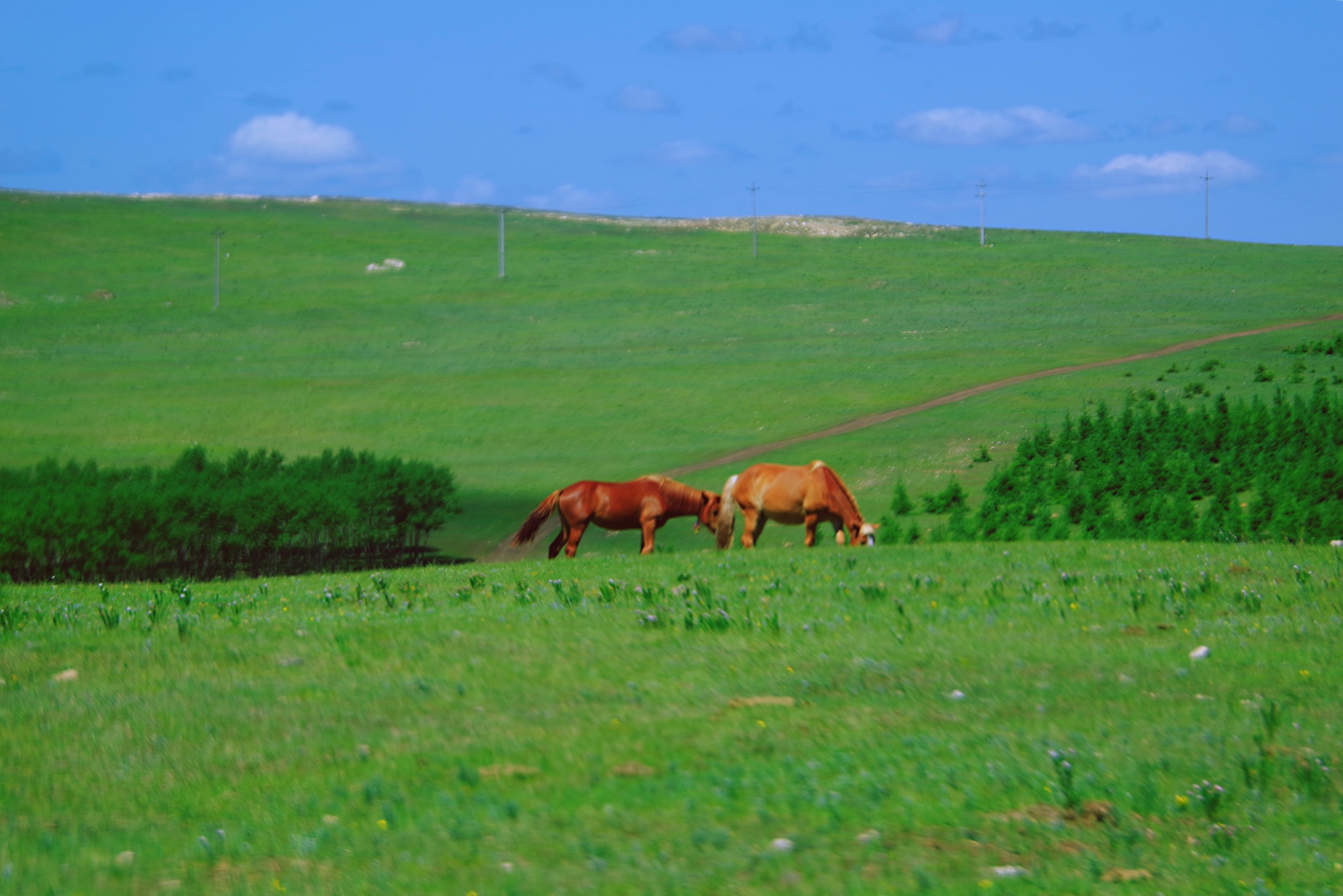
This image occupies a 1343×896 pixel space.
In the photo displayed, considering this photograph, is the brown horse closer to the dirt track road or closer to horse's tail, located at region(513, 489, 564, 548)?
horse's tail, located at region(513, 489, 564, 548)

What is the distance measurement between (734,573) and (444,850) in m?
10.6

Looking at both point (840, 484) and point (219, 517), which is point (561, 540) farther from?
point (219, 517)

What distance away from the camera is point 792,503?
2567cm

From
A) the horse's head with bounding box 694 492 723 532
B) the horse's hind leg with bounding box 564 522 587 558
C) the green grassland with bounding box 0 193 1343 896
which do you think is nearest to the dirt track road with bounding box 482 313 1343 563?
the horse's hind leg with bounding box 564 522 587 558

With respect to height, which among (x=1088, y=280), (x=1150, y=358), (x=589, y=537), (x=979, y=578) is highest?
(x=1088, y=280)

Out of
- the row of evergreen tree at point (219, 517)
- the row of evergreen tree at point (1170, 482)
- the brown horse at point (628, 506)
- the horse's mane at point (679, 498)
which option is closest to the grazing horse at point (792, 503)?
the brown horse at point (628, 506)

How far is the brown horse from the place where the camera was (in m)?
27.3

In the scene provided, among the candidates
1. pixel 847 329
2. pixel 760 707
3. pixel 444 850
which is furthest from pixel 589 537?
pixel 847 329

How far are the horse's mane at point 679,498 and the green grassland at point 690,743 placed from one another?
13217 millimetres

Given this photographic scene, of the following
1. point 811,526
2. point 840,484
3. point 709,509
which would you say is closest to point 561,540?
point 709,509

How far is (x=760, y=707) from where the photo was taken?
8.98 metres

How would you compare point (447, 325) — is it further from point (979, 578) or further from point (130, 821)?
point (130, 821)

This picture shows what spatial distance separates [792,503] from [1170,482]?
13530mm

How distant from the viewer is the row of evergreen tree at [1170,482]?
1077 inches
